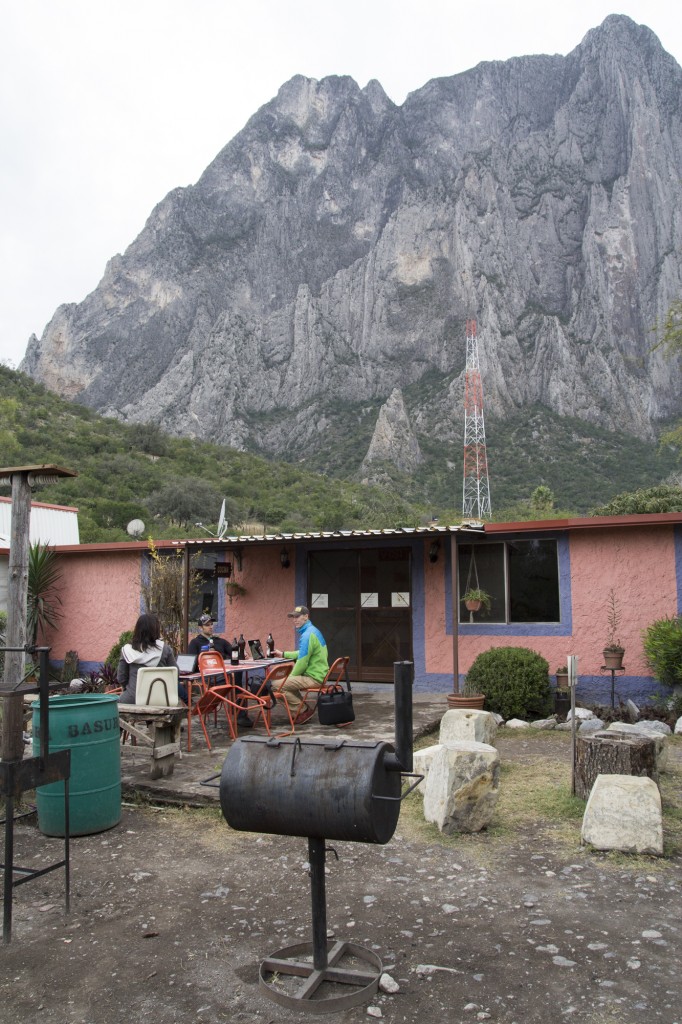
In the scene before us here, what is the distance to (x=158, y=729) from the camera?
6102mm

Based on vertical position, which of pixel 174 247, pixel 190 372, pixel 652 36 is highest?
pixel 652 36

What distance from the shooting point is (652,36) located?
81312 millimetres

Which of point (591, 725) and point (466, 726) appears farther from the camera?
point (591, 725)

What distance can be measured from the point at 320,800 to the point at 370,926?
1.18 metres

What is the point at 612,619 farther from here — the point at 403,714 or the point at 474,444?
the point at 474,444

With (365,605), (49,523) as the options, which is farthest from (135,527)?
(365,605)

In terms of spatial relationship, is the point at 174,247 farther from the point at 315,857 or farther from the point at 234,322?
the point at 315,857

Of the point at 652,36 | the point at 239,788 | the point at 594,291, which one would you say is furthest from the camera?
the point at 652,36

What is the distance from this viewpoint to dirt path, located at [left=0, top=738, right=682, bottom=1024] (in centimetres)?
296

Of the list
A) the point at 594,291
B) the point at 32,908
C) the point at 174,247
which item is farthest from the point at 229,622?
the point at 174,247

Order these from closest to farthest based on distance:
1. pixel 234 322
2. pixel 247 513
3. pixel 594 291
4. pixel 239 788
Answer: pixel 239 788 < pixel 247 513 < pixel 594 291 < pixel 234 322

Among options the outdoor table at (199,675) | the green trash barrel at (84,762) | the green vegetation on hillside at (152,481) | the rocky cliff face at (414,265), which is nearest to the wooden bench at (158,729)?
the green trash barrel at (84,762)

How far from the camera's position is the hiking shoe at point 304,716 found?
8.39 m

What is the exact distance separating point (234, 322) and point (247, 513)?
48380 millimetres
